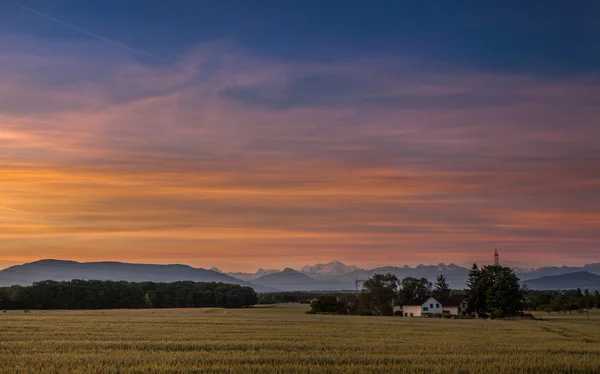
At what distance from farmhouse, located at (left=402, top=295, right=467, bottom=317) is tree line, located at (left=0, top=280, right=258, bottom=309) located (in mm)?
47040

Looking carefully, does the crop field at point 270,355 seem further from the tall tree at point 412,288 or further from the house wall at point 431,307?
the tall tree at point 412,288

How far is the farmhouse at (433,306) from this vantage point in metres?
137

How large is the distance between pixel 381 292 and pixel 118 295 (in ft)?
186

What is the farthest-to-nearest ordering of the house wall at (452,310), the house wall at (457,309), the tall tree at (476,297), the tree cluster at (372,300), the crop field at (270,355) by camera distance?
the house wall at (457,309) < the house wall at (452,310) < the tree cluster at (372,300) < the tall tree at (476,297) < the crop field at (270,355)

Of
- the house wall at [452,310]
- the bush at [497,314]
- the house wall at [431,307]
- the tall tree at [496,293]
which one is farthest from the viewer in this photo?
the house wall at [452,310]

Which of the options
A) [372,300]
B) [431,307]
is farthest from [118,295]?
[431,307]

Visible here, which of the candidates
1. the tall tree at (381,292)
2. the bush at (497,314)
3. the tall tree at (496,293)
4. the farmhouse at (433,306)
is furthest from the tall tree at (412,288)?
the bush at (497,314)

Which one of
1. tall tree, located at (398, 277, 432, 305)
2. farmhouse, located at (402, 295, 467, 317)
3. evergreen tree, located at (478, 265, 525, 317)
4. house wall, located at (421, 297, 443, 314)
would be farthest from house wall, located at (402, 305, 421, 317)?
evergreen tree, located at (478, 265, 525, 317)

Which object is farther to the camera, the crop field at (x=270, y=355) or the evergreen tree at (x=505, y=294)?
the evergreen tree at (x=505, y=294)

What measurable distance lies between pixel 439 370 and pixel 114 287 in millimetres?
132192

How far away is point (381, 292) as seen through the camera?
452 feet

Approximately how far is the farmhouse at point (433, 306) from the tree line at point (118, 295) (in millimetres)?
47040

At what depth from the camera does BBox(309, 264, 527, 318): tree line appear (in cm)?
11475

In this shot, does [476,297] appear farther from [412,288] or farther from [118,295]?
[118,295]
